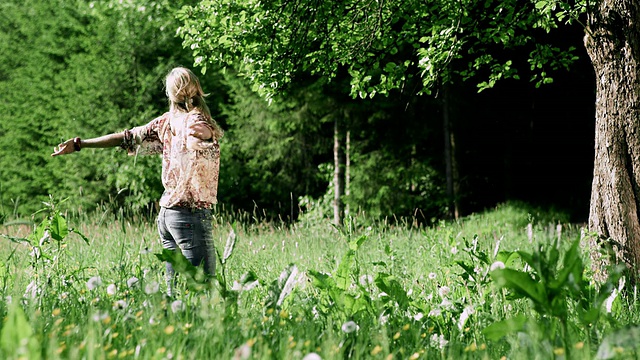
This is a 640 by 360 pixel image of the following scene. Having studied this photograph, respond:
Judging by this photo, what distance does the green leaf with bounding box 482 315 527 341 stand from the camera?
2.02 m

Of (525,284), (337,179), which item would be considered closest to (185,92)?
(525,284)

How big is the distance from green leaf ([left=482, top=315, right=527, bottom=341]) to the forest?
10.2 m

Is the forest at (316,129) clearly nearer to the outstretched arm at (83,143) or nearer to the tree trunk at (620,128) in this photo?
the tree trunk at (620,128)

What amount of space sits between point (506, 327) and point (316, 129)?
37.6ft

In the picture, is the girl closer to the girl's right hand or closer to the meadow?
the girl's right hand

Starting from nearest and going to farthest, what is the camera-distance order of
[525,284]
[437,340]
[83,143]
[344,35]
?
1. [525,284]
2. [437,340]
3. [83,143]
4. [344,35]

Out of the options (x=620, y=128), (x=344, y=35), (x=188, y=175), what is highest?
(x=344, y=35)

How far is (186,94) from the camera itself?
365 cm

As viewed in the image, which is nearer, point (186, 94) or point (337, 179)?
point (186, 94)

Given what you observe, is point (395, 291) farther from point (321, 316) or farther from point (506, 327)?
point (506, 327)

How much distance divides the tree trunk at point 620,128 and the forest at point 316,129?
25.4ft

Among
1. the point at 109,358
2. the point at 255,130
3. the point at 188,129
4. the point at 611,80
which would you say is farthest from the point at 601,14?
the point at 255,130

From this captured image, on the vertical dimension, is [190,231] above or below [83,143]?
below

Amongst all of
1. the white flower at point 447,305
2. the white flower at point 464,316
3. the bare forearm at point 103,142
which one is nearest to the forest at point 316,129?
the bare forearm at point 103,142
